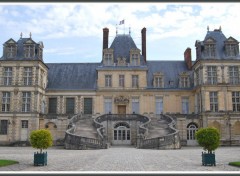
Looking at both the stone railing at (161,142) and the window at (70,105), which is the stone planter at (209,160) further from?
the window at (70,105)

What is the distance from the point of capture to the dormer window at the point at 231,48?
35.8m

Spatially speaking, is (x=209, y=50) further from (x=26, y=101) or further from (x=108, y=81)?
(x=26, y=101)

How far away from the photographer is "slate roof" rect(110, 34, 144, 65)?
1569 inches

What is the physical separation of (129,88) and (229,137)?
39.8ft

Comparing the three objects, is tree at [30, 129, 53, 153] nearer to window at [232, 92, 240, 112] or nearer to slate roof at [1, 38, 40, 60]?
slate roof at [1, 38, 40, 60]

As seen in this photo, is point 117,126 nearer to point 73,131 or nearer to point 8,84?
point 73,131

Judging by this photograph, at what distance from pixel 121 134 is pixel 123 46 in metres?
11.8

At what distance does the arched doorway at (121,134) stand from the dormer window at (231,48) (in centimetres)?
1347

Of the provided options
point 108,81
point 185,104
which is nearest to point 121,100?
point 108,81

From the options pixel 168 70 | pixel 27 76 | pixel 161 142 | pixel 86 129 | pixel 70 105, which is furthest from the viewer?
pixel 168 70

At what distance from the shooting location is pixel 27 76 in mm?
35469

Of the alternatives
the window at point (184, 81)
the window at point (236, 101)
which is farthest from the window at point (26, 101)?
the window at point (236, 101)

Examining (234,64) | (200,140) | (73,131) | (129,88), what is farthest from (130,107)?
(200,140)

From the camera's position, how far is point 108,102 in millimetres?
38312
